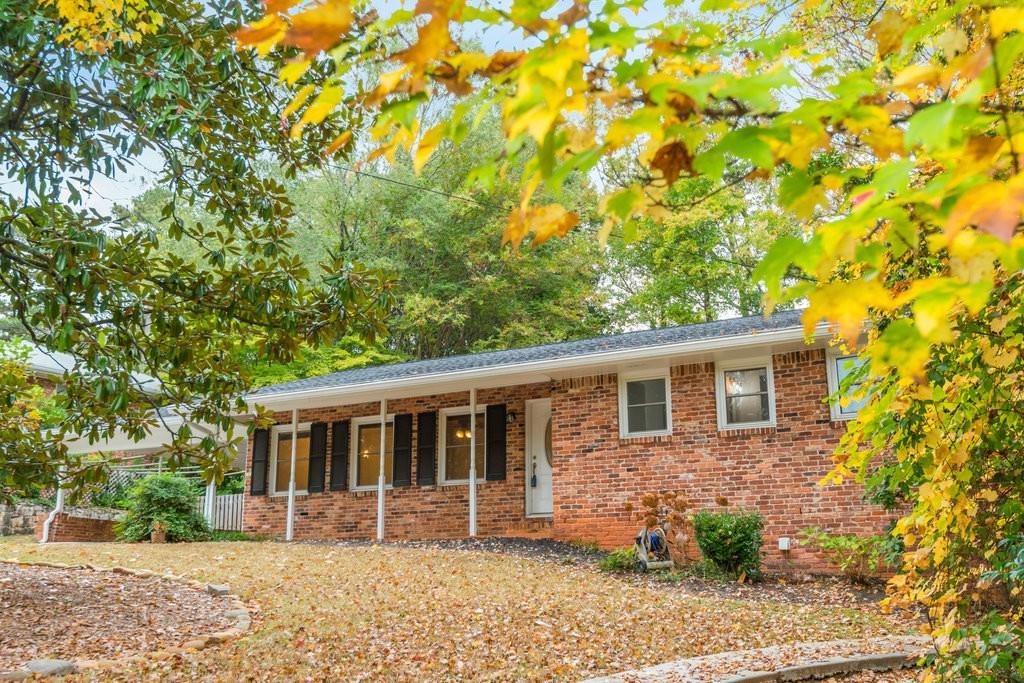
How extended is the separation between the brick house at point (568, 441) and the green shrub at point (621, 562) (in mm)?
1473

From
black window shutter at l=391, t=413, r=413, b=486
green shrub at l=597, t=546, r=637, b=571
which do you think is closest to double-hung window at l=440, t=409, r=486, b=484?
black window shutter at l=391, t=413, r=413, b=486

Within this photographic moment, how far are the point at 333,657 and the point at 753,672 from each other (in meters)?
3.29

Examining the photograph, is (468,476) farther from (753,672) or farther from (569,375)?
(753,672)

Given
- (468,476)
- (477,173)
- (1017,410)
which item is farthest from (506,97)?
(468,476)

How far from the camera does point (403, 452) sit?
16.4 m

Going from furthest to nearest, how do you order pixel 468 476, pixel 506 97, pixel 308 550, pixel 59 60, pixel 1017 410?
1. pixel 468 476
2. pixel 308 550
3. pixel 59 60
4. pixel 1017 410
5. pixel 506 97

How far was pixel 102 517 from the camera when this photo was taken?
18375 millimetres

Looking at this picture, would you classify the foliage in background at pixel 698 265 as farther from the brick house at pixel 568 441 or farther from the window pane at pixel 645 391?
the window pane at pixel 645 391

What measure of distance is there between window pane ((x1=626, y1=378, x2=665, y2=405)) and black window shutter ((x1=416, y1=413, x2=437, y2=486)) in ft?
13.4

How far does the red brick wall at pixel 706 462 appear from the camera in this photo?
12062 millimetres

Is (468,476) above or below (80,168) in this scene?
below

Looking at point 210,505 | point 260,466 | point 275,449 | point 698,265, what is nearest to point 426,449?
point 275,449

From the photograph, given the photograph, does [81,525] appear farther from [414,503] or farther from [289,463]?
[414,503]

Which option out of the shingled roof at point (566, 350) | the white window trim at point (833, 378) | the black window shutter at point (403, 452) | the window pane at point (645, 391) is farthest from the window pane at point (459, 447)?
the white window trim at point (833, 378)
